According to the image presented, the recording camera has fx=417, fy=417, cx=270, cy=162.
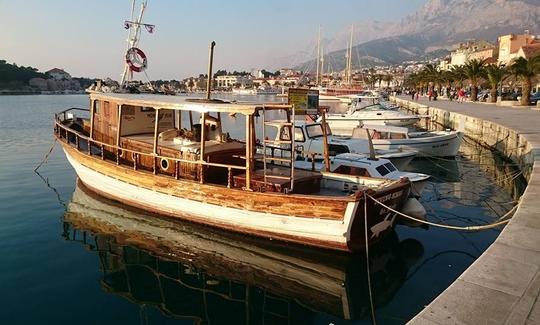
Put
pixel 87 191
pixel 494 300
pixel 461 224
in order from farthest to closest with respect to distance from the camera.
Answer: pixel 87 191, pixel 461 224, pixel 494 300

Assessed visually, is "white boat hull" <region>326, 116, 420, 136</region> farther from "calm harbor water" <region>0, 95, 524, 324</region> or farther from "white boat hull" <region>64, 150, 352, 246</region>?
"white boat hull" <region>64, 150, 352, 246</region>

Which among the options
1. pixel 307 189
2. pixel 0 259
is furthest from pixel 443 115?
pixel 0 259

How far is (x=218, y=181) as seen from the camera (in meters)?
12.7

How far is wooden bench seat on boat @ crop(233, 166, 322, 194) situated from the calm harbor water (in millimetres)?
1571

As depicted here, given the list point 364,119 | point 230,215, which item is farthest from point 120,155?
point 364,119

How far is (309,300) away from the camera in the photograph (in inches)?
346

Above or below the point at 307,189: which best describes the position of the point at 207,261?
below

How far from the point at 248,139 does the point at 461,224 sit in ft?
24.9

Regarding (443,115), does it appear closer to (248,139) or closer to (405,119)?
(405,119)

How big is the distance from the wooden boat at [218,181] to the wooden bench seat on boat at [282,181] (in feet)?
0.09

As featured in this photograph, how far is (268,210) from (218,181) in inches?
98.5

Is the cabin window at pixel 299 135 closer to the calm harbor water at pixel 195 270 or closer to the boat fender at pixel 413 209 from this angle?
the calm harbor water at pixel 195 270

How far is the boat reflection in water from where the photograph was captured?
8555mm

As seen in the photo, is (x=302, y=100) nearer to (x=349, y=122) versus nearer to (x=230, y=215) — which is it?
(x=230, y=215)
